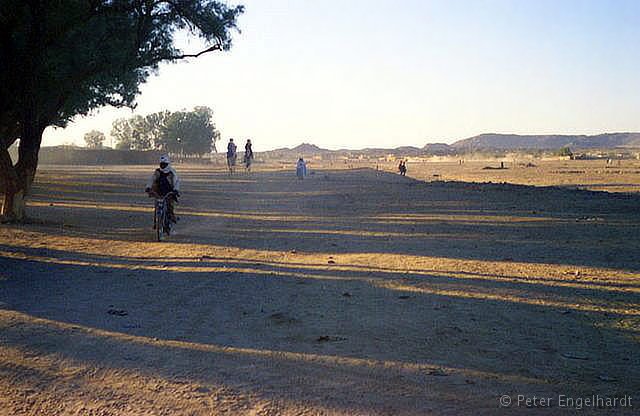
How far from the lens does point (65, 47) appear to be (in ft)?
53.1

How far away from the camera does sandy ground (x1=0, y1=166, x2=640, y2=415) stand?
4.87 metres

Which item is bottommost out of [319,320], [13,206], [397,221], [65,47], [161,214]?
[397,221]

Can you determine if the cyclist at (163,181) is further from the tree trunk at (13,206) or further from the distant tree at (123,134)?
the distant tree at (123,134)

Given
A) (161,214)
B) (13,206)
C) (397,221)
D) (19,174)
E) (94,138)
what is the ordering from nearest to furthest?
1. (161,214)
2. (19,174)
3. (13,206)
4. (397,221)
5. (94,138)

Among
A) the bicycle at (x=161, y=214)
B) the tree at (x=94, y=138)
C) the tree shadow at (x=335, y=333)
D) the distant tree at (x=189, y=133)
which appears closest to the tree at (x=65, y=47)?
the bicycle at (x=161, y=214)

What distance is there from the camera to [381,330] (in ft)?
22.0

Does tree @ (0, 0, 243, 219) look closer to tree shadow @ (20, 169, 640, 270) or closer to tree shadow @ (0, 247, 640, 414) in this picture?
tree shadow @ (20, 169, 640, 270)

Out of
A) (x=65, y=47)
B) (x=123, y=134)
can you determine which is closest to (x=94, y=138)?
(x=123, y=134)

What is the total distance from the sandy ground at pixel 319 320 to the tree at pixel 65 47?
2144mm

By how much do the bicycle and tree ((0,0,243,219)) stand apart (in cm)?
393

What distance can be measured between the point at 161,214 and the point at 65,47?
234 inches

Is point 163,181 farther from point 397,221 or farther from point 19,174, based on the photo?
point 397,221

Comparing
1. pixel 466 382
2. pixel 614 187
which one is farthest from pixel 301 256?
pixel 614 187

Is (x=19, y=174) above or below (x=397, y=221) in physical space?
above
